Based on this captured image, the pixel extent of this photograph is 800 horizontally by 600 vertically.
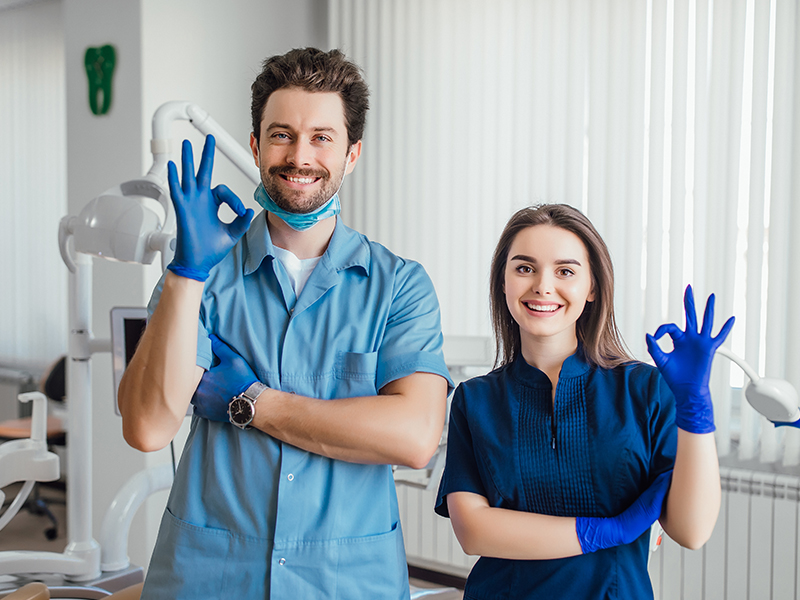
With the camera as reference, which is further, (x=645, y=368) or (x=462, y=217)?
(x=462, y=217)

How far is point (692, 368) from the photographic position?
0.98m

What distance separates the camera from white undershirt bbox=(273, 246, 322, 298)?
119cm

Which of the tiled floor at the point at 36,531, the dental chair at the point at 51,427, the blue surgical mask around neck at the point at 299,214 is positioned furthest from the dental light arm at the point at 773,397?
the dental chair at the point at 51,427

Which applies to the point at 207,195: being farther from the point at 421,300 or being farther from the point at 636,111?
the point at 636,111

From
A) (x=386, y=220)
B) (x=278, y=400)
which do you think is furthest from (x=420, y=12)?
(x=278, y=400)

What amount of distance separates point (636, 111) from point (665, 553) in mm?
1709

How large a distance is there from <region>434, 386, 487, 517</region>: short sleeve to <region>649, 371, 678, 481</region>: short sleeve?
28cm

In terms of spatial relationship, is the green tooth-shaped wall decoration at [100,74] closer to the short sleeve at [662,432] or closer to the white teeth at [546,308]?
the white teeth at [546,308]

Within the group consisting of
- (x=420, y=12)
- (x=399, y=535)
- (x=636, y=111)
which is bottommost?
(x=399, y=535)

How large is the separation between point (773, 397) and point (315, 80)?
941mm

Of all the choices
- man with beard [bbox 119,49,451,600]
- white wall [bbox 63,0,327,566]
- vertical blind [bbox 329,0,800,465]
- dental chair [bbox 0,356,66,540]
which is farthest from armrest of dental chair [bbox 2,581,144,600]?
dental chair [bbox 0,356,66,540]

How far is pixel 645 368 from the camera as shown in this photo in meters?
1.16

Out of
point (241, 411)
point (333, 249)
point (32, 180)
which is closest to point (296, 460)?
point (241, 411)

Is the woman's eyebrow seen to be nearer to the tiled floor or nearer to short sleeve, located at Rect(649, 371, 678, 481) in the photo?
short sleeve, located at Rect(649, 371, 678, 481)
